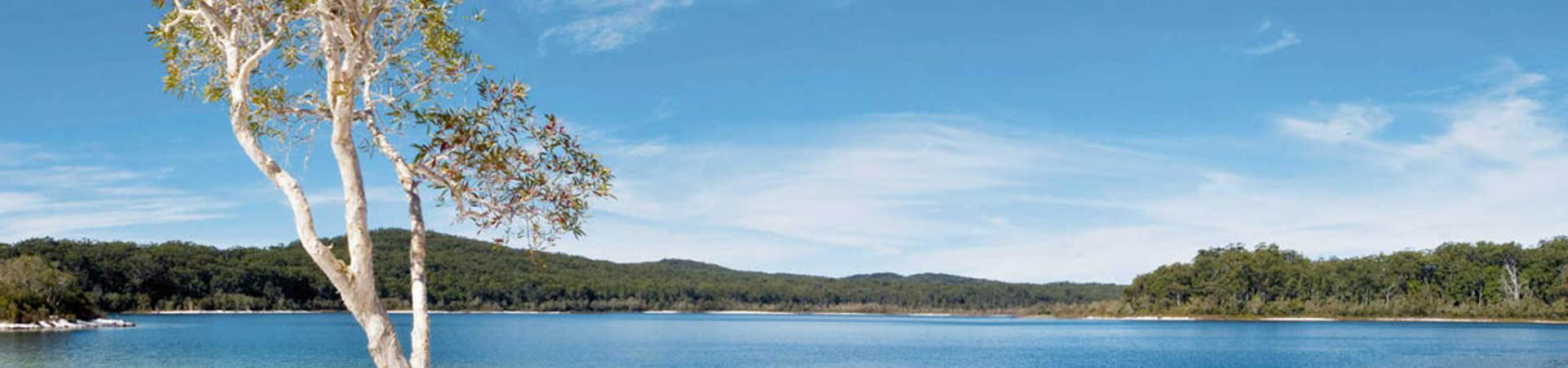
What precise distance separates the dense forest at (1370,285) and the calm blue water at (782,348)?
41148 mm

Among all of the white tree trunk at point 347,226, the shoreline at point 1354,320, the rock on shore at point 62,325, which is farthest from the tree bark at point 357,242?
the shoreline at point 1354,320

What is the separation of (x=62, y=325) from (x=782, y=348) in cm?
4579

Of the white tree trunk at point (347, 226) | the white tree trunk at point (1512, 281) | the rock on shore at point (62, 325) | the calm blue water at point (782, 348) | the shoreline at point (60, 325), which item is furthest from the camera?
the white tree trunk at point (1512, 281)

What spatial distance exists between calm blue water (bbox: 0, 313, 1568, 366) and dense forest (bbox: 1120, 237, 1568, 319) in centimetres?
4115

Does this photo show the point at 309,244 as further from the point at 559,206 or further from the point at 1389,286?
the point at 1389,286

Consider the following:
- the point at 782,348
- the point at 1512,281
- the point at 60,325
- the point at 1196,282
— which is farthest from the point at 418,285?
the point at 1196,282

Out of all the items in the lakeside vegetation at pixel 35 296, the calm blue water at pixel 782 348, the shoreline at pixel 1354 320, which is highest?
the lakeside vegetation at pixel 35 296

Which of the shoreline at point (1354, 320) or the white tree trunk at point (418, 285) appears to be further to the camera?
the shoreline at point (1354, 320)

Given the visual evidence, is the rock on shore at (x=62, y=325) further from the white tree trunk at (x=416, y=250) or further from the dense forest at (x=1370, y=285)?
the dense forest at (x=1370, y=285)

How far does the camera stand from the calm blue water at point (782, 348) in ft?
162

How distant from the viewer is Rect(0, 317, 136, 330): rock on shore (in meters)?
71.1

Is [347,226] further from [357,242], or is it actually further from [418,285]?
[418,285]

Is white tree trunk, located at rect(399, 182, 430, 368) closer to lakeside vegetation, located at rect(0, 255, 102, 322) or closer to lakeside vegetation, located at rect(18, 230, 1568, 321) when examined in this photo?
lakeside vegetation, located at rect(0, 255, 102, 322)

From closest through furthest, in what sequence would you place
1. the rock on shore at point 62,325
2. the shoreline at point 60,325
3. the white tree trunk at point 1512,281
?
the shoreline at point 60,325 → the rock on shore at point 62,325 → the white tree trunk at point 1512,281
